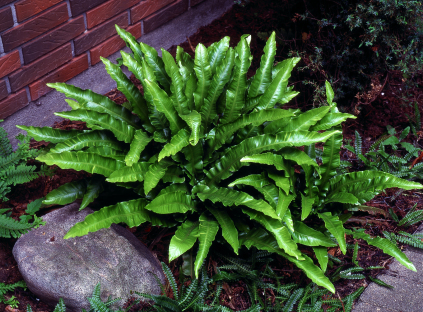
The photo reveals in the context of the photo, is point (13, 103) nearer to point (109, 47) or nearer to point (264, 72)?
point (109, 47)

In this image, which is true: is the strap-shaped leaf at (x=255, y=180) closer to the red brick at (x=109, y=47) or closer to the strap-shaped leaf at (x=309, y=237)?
the strap-shaped leaf at (x=309, y=237)

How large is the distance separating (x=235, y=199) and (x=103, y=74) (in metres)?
2.07

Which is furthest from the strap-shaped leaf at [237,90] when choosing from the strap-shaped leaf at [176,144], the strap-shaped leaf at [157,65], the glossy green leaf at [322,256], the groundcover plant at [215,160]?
the glossy green leaf at [322,256]

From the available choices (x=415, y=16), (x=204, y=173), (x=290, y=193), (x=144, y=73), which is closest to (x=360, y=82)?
(x=415, y=16)

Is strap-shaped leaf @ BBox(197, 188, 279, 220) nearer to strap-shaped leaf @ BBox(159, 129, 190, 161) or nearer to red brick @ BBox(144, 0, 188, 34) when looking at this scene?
strap-shaped leaf @ BBox(159, 129, 190, 161)

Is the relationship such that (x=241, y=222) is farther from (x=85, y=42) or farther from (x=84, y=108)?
(x=85, y=42)

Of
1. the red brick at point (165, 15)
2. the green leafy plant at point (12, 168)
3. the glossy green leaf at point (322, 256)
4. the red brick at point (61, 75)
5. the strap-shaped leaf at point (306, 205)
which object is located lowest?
the glossy green leaf at point (322, 256)

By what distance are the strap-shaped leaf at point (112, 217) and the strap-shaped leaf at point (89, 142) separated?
19.1 inches

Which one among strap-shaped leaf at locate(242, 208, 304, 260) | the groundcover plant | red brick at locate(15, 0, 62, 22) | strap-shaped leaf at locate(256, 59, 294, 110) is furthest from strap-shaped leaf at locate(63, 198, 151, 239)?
red brick at locate(15, 0, 62, 22)

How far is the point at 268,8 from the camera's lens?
4742 millimetres

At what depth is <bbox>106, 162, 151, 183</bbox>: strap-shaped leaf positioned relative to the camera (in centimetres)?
246

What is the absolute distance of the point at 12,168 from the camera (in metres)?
2.72

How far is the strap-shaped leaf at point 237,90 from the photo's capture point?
9.07ft

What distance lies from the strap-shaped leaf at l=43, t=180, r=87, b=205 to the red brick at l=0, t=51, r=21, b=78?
1028 mm
